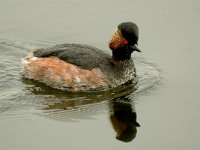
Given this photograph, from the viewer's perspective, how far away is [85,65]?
1330 centimetres

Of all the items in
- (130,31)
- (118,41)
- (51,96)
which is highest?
(130,31)

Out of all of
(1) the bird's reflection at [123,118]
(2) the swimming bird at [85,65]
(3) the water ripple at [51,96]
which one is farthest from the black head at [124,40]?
(1) the bird's reflection at [123,118]

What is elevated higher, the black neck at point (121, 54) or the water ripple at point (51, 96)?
the black neck at point (121, 54)

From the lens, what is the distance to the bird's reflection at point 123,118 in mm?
11645

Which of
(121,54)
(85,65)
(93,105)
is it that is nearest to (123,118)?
(93,105)

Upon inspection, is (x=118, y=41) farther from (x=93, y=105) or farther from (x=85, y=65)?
(x=93, y=105)

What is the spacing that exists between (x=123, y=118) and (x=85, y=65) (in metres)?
1.65

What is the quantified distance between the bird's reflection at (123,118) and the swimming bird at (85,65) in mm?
713

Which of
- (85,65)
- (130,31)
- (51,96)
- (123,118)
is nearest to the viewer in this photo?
(123,118)

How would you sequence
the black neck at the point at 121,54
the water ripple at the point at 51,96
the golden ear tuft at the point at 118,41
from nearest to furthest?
the water ripple at the point at 51,96, the golden ear tuft at the point at 118,41, the black neck at the point at 121,54

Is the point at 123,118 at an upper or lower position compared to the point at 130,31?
lower

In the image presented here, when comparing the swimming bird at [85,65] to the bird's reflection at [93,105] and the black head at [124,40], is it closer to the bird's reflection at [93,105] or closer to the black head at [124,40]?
the black head at [124,40]

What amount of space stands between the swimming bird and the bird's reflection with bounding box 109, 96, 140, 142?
2.34ft

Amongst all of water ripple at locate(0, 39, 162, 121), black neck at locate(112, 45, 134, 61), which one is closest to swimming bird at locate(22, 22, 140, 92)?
black neck at locate(112, 45, 134, 61)
